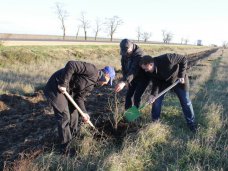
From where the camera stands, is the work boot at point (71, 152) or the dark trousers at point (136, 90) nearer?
the work boot at point (71, 152)

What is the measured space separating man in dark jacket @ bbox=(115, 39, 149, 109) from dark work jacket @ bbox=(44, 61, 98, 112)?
1.19m

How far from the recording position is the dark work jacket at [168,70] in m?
5.79

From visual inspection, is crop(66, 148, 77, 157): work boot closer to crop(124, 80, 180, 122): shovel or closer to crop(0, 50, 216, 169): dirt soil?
crop(0, 50, 216, 169): dirt soil

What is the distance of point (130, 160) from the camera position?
4.41m

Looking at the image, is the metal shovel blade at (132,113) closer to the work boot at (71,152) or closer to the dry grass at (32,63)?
the work boot at (71,152)

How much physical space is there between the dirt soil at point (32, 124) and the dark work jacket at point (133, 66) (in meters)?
0.55

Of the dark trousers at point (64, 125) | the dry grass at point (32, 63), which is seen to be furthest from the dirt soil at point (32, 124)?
the dry grass at point (32, 63)

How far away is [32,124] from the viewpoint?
6.34 metres

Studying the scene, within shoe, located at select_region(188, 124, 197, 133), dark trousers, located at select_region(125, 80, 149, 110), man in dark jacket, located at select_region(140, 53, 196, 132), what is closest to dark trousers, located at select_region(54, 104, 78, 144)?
man in dark jacket, located at select_region(140, 53, 196, 132)

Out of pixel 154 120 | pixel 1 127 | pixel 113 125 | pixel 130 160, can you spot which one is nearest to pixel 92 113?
pixel 113 125

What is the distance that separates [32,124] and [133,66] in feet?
7.75

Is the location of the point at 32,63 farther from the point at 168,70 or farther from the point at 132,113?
the point at 168,70

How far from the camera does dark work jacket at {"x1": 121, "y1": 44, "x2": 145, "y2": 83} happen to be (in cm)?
611

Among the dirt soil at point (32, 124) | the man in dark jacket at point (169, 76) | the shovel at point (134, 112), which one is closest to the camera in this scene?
the dirt soil at point (32, 124)
